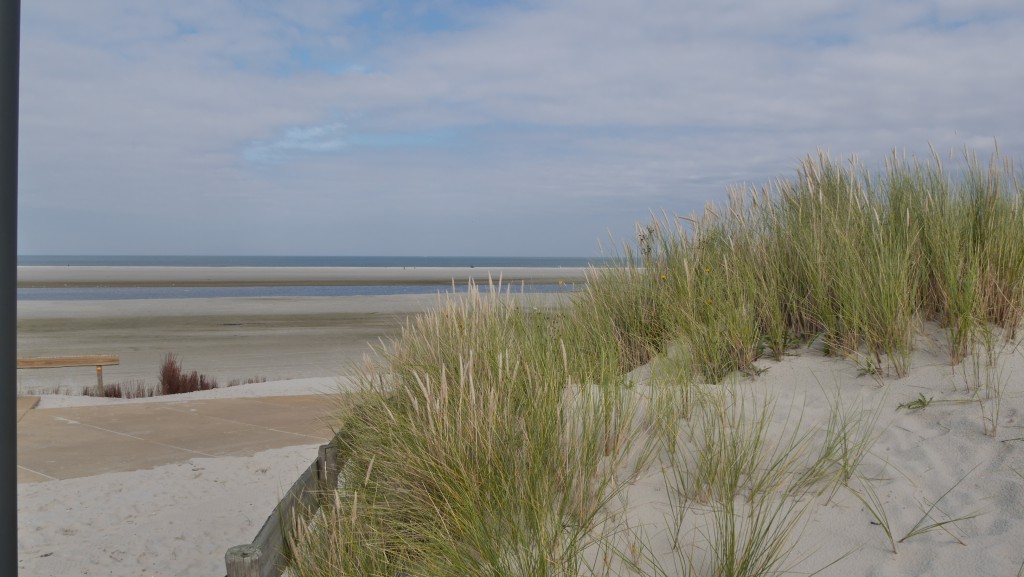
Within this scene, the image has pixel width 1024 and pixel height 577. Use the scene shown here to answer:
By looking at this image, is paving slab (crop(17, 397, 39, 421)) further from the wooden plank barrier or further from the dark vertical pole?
the dark vertical pole

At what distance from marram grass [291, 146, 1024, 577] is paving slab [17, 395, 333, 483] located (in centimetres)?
217

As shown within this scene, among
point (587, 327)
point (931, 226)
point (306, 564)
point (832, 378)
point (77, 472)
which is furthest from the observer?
point (77, 472)

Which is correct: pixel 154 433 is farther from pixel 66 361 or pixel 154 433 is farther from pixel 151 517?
pixel 66 361

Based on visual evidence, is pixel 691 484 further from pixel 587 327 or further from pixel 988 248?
pixel 988 248

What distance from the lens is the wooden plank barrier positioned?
9.09 ft

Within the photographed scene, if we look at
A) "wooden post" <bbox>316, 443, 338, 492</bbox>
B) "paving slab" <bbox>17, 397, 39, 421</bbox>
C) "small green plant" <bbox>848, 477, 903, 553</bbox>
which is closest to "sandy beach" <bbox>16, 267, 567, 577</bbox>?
"paving slab" <bbox>17, 397, 39, 421</bbox>

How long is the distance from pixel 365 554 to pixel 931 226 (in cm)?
398

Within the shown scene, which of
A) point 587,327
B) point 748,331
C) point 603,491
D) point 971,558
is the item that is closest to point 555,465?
point 603,491

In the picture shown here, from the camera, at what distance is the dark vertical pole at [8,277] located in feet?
6.23

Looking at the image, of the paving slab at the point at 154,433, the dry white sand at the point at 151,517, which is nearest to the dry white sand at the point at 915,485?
the dry white sand at the point at 151,517

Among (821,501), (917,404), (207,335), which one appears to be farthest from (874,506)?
(207,335)

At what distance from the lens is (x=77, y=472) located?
6.15m

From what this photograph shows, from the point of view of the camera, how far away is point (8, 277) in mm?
1912

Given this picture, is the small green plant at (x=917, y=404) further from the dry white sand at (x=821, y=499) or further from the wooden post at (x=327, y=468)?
the wooden post at (x=327, y=468)
